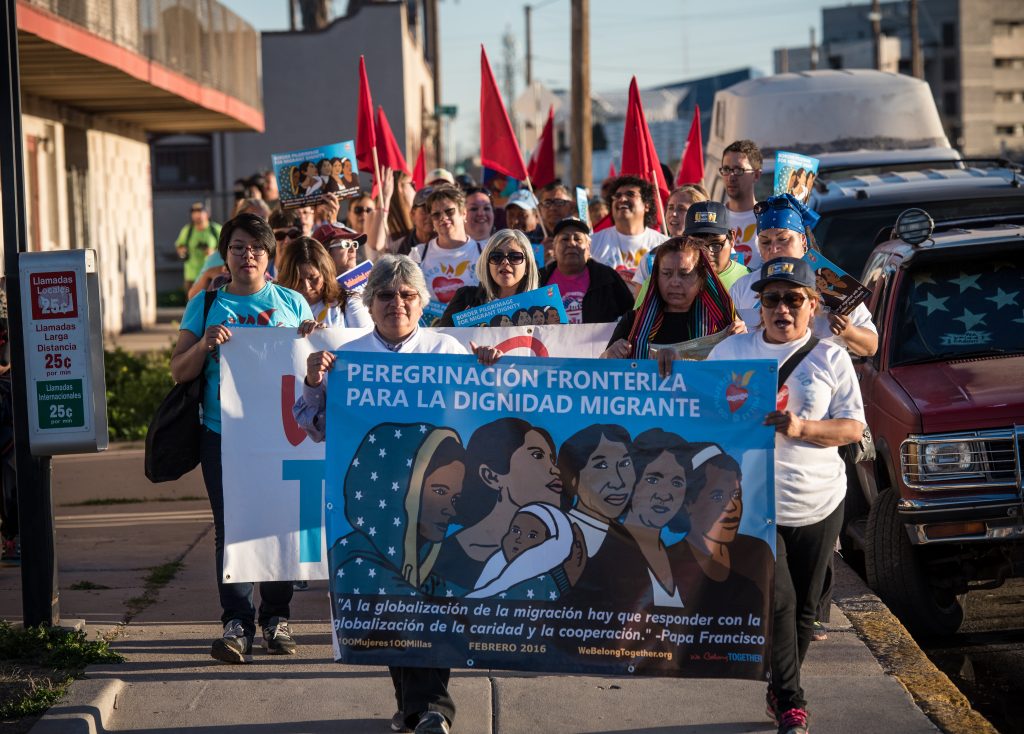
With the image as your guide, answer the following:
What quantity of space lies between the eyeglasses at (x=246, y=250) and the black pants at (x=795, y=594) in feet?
8.51

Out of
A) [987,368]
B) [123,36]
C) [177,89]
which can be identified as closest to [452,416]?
[987,368]

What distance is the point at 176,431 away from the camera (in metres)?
6.41

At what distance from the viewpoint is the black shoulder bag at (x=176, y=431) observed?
21.0 feet

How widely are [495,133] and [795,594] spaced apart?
742 cm

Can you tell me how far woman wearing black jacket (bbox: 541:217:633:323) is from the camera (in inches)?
307

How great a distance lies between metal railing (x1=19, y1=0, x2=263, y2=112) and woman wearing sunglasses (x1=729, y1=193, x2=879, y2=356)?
8010 millimetres

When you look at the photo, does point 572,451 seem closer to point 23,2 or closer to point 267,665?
point 267,665

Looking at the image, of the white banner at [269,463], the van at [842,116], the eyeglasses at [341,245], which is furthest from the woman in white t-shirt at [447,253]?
the van at [842,116]

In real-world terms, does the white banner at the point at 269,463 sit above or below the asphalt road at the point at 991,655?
above

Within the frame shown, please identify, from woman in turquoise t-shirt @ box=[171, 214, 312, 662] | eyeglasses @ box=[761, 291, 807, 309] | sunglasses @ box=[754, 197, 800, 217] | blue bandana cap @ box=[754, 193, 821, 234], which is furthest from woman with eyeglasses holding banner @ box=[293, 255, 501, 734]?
sunglasses @ box=[754, 197, 800, 217]

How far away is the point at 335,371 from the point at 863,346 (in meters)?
2.28

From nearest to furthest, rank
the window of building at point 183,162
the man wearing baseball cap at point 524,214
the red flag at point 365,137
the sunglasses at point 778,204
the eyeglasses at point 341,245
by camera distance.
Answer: the sunglasses at point 778,204 → the eyeglasses at point 341,245 → the man wearing baseball cap at point 524,214 → the red flag at point 365,137 → the window of building at point 183,162

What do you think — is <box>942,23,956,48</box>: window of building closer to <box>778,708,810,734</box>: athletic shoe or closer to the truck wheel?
the truck wheel

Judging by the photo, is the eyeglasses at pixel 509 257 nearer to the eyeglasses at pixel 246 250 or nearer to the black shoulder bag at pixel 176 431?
the eyeglasses at pixel 246 250
